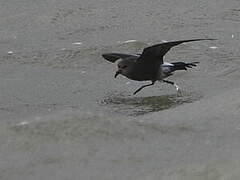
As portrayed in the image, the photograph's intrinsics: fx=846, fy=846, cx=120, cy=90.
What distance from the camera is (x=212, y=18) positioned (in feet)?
32.1

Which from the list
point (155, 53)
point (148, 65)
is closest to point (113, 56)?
point (148, 65)

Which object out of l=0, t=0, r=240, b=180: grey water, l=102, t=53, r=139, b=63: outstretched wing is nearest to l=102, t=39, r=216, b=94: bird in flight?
l=102, t=53, r=139, b=63: outstretched wing

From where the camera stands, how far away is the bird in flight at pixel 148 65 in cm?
776

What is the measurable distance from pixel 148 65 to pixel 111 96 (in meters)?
1.07

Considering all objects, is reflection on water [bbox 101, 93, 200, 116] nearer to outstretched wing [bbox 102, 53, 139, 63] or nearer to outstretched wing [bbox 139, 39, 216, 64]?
outstretched wing [bbox 139, 39, 216, 64]

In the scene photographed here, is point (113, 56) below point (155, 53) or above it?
below

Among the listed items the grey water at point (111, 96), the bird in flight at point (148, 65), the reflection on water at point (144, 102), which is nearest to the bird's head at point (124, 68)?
the bird in flight at point (148, 65)

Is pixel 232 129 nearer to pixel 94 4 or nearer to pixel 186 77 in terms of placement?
pixel 186 77

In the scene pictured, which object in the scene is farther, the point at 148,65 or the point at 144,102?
the point at 148,65

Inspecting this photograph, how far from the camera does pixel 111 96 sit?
7145 mm

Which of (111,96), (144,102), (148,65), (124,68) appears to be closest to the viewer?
(144,102)

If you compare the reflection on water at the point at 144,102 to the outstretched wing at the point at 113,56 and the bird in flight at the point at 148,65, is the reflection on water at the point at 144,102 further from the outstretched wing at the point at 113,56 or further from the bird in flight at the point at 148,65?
the outstretched wing at the point at 113,56

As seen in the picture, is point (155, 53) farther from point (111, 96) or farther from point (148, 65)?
point (111, 96)

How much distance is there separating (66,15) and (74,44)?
4.09 feet
